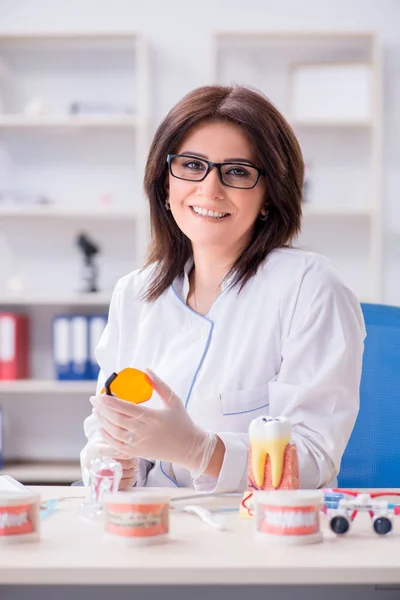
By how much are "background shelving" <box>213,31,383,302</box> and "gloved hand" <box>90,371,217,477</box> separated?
2.78 metres

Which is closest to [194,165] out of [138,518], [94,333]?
[138,518]

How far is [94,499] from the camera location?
47.1 inches

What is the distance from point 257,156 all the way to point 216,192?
104mm

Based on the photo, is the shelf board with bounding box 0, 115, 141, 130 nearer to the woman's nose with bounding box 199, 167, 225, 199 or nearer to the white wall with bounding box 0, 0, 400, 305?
the white wall with bounding box 0, 0, 400, 305

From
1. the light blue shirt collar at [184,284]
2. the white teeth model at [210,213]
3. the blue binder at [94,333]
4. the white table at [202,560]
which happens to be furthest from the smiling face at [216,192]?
the blue binder at [94,333]

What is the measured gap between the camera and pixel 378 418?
1.62m

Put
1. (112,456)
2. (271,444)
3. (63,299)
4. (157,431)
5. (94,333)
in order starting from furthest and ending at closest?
(63,299) < (94,333) < (112,456) < (157,431) < (271,444)

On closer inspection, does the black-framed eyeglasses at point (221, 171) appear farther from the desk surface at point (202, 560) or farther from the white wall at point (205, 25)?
the white wall at point (205, 25)

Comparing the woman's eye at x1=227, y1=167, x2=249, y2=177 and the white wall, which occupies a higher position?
the white wall

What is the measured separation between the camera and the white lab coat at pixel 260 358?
1.38 metres

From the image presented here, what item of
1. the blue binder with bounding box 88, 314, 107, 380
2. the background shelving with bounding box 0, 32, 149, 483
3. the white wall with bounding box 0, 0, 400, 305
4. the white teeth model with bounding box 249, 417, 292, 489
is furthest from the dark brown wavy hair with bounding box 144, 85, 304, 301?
the white wall with bounding box 0, 0, 400, 305

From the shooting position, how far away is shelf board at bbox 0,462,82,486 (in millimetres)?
3820

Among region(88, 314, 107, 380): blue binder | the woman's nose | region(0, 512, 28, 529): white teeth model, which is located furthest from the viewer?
region(88, 314, 107, 380): blue binder

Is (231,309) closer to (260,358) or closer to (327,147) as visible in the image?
(260,358)
